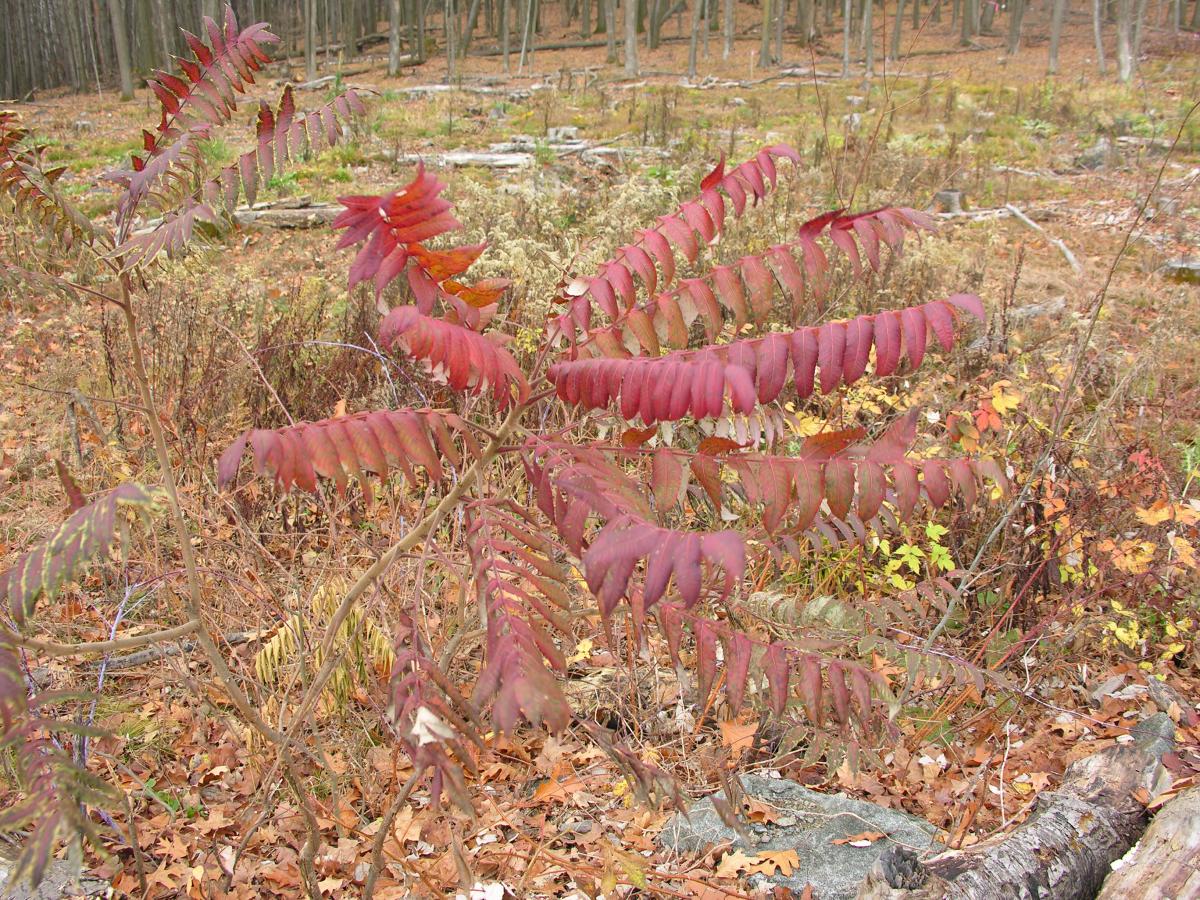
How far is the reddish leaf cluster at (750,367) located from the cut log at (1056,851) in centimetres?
128

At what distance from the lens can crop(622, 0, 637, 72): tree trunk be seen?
27844 mm

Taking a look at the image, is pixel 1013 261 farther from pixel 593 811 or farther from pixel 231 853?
pixel 231 853

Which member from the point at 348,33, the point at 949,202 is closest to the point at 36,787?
the point at 949,202

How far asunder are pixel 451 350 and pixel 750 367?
0.50 metres

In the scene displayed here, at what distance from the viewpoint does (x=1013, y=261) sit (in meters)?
8.23

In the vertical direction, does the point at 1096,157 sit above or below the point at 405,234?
above

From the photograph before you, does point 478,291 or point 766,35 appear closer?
point 478,291

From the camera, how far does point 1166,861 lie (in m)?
2.16

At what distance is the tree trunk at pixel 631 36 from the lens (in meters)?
27.8

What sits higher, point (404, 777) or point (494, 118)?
point (494, 118)

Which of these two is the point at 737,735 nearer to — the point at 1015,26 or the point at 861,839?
the point at 861,839

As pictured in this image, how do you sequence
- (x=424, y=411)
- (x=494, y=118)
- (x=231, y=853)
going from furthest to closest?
(x=494, y=118), (x=231, y=853), (x=424, y=411)

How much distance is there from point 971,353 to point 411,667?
479 cm

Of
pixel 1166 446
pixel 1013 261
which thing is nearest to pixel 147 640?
pixel 1166 446
